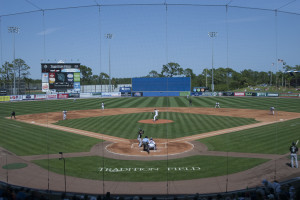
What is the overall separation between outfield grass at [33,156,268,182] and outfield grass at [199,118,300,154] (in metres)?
2.18

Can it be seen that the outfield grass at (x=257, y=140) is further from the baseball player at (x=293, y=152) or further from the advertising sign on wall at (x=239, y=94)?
the advertising sign on wall at (x=239, y=94)

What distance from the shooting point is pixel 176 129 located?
2283cm

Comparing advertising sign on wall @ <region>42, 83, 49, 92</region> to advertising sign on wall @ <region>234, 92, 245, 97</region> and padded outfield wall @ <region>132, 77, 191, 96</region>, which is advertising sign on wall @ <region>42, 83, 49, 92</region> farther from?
advertising sign on wall @ <region>234, 92, 245, 97</region>

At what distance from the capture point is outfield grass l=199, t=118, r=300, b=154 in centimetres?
1565

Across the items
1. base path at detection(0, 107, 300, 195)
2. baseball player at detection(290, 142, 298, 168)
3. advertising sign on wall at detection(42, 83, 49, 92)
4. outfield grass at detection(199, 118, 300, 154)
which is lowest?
base path at detection(0, 107, 300, 195)

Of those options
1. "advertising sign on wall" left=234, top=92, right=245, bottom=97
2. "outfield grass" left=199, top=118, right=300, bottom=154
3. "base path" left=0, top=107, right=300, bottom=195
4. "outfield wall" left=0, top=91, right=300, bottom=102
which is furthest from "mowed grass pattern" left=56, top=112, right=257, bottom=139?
"advertising sign on wall" left=234, top=92, right=245, bottom=97

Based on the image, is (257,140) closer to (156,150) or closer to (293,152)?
(293,152)

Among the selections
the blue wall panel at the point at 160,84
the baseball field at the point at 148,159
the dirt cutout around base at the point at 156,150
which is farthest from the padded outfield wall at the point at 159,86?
the dirt cutout around base at the point at 156,150

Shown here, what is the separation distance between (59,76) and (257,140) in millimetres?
32966

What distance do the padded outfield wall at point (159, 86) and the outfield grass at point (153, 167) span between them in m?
49.4

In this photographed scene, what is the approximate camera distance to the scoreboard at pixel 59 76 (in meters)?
39.2

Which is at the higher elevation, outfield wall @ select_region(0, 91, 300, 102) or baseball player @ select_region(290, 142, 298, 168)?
outfield wall @ select_region(0, 91, 300, 102)

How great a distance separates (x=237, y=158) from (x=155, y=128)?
10.3 metres

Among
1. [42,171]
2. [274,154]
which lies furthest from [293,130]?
[42,171]
